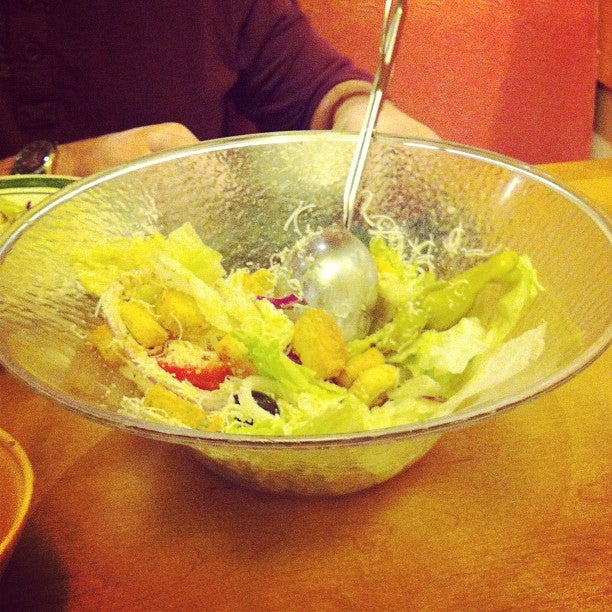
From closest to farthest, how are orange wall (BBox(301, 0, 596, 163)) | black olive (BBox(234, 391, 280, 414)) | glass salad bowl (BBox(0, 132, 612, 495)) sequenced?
glass salad bowl (BBox(0, 132, 612, 495)) → black olive (BBox(234, 391, 280, 414)) → orange wall (BBox(301, 0, 596, 163))

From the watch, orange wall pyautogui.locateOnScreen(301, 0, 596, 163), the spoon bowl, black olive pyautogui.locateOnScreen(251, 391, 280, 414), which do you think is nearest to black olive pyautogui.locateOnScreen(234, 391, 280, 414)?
black olive pyautogui.locateOnScreen(251, 391, 280, 414)

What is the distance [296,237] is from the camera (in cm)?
79

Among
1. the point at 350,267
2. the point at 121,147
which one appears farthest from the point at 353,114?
the point at 350,267

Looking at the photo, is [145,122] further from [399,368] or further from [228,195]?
[399,368]

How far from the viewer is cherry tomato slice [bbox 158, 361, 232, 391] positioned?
0.61 meters

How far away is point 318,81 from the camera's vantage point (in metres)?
1.47

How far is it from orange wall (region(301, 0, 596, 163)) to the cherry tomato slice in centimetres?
141

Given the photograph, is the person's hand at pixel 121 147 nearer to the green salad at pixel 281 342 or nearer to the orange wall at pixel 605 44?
the green salad at pixel 281 342

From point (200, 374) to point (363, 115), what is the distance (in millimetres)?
894

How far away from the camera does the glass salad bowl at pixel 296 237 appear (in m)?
0.48

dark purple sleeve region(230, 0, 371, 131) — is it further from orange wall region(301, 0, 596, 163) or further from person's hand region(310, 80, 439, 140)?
orange wall region(301, 0, 596, 163)

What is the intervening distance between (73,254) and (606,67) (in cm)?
175

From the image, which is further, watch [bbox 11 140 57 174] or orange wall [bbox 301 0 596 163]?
orange wall [bbox 301 0 596 163]

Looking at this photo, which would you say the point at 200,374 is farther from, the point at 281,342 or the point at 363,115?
the point at 363,115
